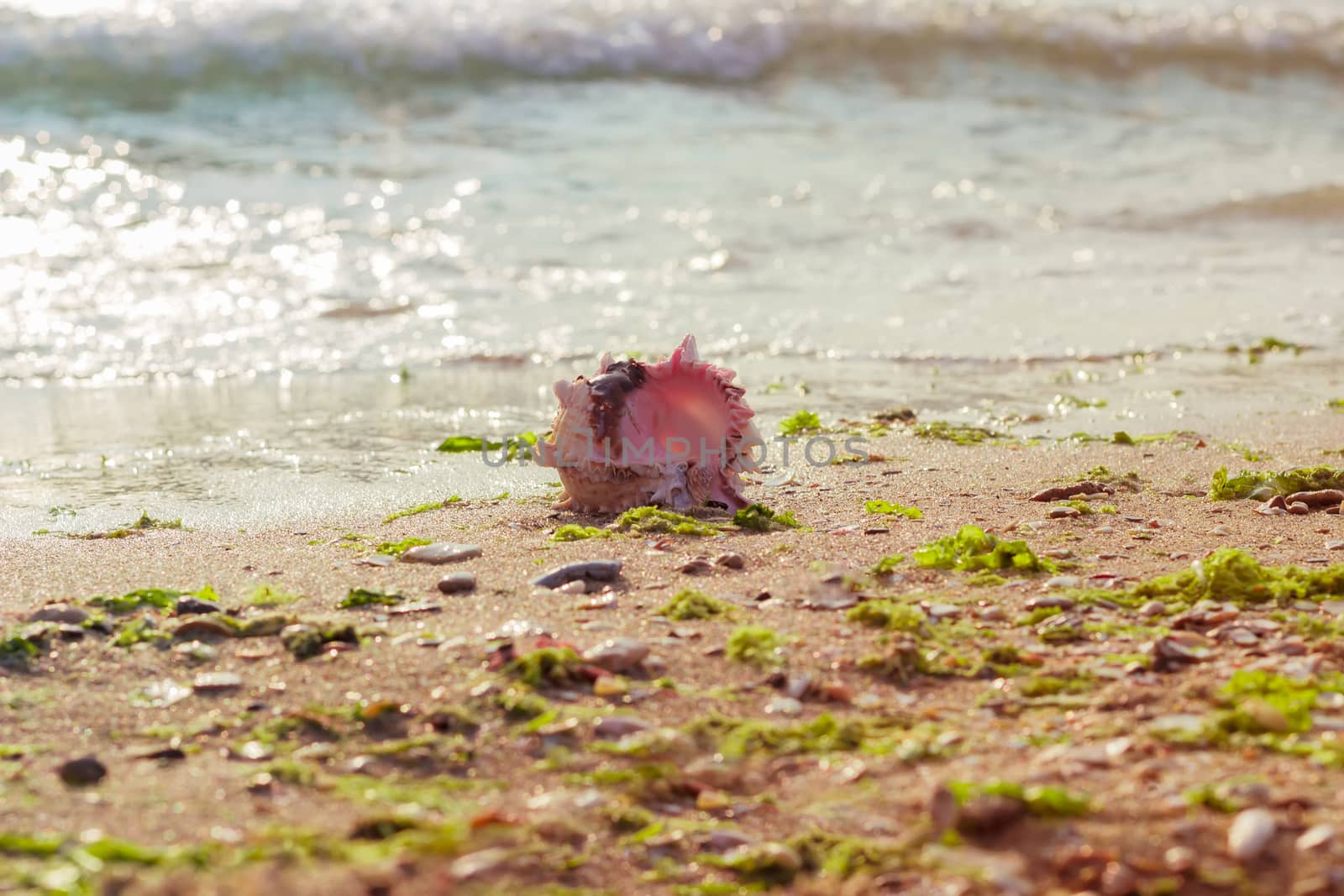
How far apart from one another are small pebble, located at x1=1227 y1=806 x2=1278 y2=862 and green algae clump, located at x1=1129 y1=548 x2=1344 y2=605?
3.88 ft

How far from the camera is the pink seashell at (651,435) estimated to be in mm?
3873

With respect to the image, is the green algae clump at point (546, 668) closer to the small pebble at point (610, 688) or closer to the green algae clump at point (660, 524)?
the small pebble at point (610, 688)

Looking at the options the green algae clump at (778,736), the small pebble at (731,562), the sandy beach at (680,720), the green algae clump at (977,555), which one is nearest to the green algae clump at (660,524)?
the sandy beach at (680,720)

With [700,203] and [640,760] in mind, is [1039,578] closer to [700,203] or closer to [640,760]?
[640,760]

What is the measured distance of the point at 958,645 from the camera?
2791 millimetres

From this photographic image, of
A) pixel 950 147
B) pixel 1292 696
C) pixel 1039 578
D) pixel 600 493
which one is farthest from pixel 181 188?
pixel 1292 696

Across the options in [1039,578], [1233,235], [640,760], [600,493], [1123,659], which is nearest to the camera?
[640,760]

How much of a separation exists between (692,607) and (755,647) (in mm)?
294

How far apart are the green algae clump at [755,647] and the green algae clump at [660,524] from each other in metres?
0.97

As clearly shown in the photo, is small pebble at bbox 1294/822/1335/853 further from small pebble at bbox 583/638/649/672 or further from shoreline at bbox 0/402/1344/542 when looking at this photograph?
shoreline at bbox 0/402/1344/542

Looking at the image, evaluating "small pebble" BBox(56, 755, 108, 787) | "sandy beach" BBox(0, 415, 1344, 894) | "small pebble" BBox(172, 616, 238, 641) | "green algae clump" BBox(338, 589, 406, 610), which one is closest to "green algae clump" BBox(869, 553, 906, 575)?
"sandy beach" BBox(0, 415, 1344, 894)

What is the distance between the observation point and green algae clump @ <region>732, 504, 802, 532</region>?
151 inches

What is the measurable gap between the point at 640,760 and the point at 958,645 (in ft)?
2.72

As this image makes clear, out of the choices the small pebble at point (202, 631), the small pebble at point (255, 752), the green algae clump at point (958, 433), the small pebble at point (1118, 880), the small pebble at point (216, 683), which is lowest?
the small pebble at point (1118, 880)
